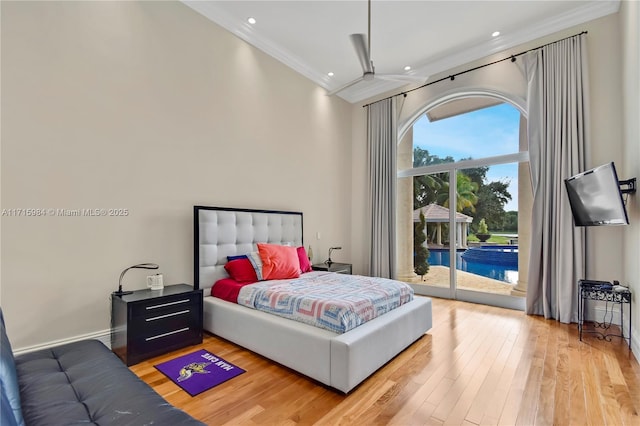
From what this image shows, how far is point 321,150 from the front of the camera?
5.30 metres

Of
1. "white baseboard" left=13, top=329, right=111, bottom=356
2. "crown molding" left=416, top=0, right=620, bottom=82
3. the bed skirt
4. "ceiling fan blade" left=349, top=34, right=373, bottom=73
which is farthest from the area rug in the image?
"crown molding" left=416, top=0, right=620, bottom=82

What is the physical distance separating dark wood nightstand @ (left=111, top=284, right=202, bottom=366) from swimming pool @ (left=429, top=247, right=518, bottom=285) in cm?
382

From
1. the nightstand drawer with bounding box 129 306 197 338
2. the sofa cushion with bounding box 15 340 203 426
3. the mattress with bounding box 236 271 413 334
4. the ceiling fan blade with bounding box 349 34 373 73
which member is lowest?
the nightstand drawer with bounding box 129 306 197 338

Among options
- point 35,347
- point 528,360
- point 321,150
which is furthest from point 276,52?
point 528,360

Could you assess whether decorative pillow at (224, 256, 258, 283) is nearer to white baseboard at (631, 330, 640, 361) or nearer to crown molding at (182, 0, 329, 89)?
crown molding at (182, 0, 329, 89)

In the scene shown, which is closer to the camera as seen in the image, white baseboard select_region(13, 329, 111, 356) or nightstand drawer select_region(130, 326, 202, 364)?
white baseboard select_region(13, 329, 111, 356)

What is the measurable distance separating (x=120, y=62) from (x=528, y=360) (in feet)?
15.6

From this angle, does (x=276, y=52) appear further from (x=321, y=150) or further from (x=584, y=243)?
(x=584, y=243)

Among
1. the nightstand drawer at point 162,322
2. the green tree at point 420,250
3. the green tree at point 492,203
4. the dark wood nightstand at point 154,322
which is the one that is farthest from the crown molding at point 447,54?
the nightstand drawer at point 162,322

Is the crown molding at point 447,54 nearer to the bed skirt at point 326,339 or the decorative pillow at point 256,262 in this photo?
the decorative pillow at point 256,262

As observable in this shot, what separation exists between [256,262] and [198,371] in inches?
53.1

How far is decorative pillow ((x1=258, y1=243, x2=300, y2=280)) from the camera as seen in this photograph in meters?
3.51

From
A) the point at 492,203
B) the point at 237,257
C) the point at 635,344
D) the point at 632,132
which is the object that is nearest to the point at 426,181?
the point at 492,203

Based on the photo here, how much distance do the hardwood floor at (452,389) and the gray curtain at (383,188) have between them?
2.37 m
